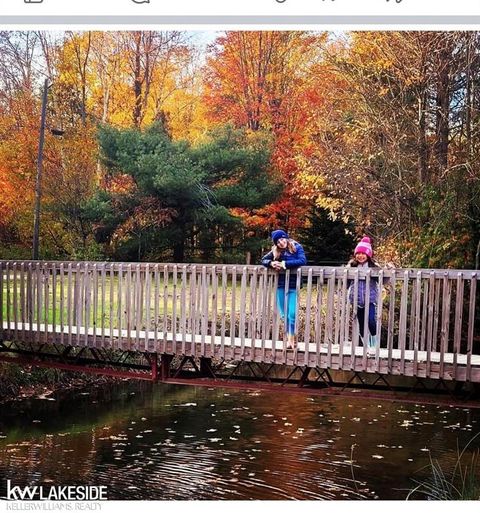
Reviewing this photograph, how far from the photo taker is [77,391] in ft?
43.2

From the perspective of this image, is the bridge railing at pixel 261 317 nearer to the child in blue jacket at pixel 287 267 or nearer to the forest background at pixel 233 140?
the child in blue jacket at pixel 287 267

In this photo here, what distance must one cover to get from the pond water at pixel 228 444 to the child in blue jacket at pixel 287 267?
1593 mm

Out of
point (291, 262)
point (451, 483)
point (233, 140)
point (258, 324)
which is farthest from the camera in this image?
point (233, 140)

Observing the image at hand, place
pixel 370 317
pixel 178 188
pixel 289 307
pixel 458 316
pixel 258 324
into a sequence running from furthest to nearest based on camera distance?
pixel 178 188 < pixel 258 324 < pixel 289 307 < pixel 370 317 < pixel 458 316

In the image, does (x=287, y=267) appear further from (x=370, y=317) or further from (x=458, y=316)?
(x=458, y=316)

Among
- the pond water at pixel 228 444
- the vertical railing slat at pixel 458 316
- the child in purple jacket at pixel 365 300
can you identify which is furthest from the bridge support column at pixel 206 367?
the vertical railing slat at pixel 458 316

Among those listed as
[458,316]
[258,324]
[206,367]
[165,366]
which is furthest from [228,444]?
[458,316]

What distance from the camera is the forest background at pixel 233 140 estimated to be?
13961 millimetres

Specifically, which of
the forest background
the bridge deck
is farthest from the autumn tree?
the bridge deck

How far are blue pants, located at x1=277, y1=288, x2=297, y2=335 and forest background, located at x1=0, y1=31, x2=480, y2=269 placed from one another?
5.48 m

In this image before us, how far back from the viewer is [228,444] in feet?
31.5

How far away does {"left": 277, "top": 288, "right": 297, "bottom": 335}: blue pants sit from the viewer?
7.40 meters

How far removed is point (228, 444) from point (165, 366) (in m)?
1.73
